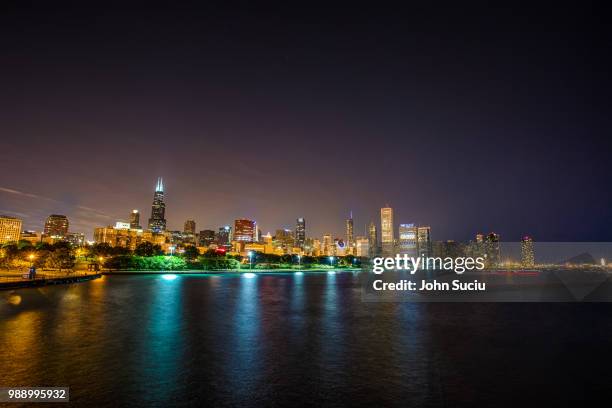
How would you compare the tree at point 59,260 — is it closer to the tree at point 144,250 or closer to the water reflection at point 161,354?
the tree at point 144,250

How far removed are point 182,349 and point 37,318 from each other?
17365 mm

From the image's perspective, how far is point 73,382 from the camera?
1702 centimetres

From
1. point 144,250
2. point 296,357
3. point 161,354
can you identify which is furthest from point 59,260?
point 296,357

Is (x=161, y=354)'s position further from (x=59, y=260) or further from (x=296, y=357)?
(x=59, y=260)

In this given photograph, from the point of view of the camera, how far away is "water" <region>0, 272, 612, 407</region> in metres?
16.6

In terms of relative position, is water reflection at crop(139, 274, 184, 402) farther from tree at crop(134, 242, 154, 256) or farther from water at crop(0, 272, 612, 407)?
tree at crop(134, 242, 154, 256)

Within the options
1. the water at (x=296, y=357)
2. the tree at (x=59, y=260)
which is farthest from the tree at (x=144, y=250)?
the water at (x=296, y=357)

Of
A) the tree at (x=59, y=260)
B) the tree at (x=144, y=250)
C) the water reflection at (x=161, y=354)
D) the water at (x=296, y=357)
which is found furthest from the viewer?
the tree at (x=144, y=250)

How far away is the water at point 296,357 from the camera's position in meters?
16.6

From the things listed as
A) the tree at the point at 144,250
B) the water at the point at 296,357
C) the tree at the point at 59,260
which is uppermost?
the tree at the point at 144,250

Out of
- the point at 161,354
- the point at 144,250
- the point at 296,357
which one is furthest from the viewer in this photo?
the point at 144,250

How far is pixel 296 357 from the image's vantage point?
75.8ft

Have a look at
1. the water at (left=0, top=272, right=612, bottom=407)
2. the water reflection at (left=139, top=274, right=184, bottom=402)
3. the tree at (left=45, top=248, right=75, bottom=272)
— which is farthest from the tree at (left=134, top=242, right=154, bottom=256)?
the water reflection at (left=139, top=274, right=184, bottom=402)

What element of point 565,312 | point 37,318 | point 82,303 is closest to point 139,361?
point 37,318
